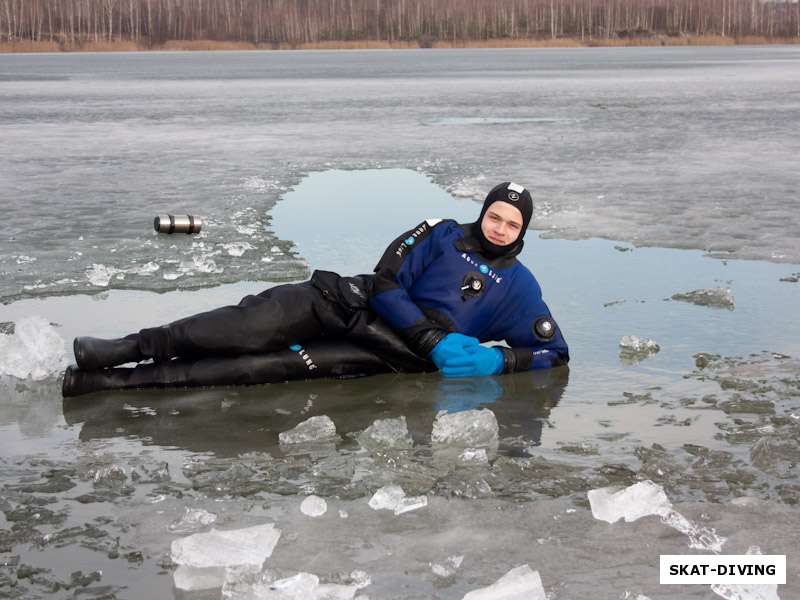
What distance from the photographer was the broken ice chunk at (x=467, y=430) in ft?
15.4

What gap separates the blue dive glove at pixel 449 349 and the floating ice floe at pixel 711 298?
2153mm

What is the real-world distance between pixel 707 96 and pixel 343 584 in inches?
1086

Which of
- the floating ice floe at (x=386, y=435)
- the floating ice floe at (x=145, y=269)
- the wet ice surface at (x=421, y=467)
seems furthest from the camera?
the floating ice floe at (x=145, y=269)

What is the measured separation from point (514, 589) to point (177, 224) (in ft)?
21.9

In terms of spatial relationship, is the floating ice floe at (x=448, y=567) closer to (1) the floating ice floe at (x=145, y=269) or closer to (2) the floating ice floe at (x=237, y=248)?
(1) the floating ice floe at (x=145, y=269)

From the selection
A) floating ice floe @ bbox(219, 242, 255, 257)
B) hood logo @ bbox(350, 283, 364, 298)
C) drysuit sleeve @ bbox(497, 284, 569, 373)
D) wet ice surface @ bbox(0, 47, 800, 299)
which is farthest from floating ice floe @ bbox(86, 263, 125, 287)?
drysuit sleeve @ bbox(497, 284, 569, 373)

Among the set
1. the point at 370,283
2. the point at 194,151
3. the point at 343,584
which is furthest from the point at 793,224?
the point at 194,151

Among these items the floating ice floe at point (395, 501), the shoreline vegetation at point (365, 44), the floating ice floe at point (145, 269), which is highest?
the shoreline vegetation at point (365, 44)

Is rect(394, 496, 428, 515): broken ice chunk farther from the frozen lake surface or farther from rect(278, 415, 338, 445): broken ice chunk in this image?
rect(278, 415, 338, 445): broken ice chunk

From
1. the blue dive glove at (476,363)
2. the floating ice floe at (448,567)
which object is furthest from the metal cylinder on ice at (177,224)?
the floating ice floe at (448,567)

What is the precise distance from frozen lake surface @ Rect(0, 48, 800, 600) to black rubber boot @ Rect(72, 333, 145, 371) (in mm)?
158

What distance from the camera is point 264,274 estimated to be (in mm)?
7789

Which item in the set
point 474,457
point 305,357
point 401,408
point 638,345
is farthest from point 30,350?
point 638,345

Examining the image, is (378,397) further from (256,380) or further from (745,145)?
(745,145)
